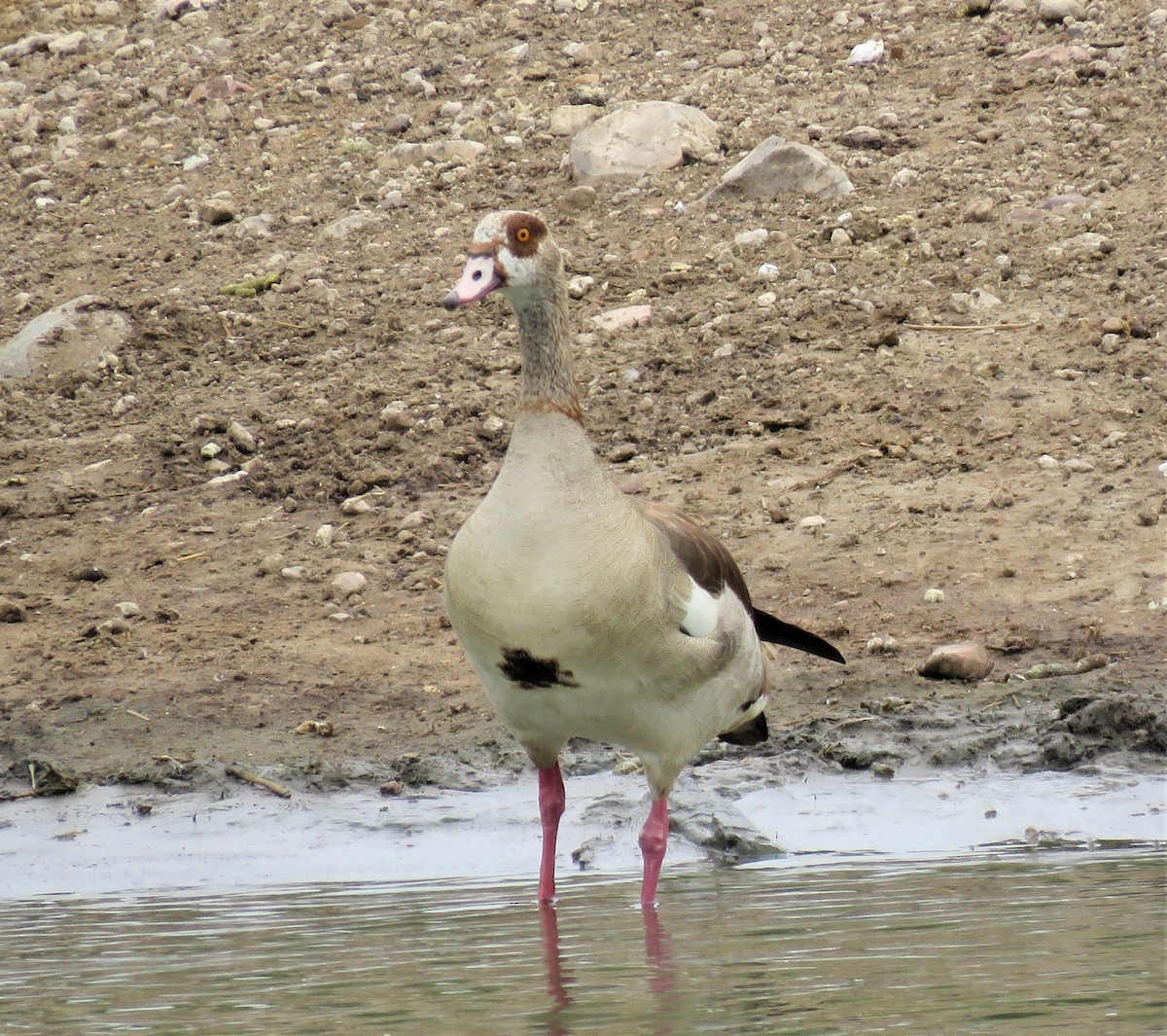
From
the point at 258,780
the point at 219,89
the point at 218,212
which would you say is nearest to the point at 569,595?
the point at 258,780

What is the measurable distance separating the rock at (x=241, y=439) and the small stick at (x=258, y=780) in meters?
2.95

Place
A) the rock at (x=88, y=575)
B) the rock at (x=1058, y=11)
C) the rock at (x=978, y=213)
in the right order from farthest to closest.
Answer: the rock at (x=1058, y=11), the rock at (x=978, y=213), the rock at (x=88, y=575)

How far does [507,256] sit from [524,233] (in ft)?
0.29

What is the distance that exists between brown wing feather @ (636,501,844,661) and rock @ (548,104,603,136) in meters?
6.57

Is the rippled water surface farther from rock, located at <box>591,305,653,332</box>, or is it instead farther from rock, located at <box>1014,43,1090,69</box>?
rock, located at <box>1014,43,1090,69</box>

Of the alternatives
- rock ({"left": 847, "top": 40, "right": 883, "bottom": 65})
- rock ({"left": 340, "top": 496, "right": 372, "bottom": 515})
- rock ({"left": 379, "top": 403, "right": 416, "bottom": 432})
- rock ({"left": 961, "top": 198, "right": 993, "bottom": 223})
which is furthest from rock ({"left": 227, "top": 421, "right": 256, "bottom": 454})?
rock ({"left": 847, "top": 40, "right": 883, "bottom": 65})

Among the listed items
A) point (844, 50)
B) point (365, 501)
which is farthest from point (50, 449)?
point (844, 50)

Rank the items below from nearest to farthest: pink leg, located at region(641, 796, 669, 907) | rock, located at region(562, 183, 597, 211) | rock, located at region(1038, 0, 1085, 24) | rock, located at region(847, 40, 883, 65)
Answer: pink leg, located at region(641, 796, 669, 907)
rock, located at region(562, 183, 597, 211)
rock, located at region(1038, 0, 1085, 24)
rock, located at region(847, 40, 883, 65)

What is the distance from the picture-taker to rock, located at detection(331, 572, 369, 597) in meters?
8.48

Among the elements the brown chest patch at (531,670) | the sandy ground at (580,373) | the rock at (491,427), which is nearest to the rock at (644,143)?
the sandy ground at (580,373)

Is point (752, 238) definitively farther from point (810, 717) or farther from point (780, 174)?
point (810, 717)

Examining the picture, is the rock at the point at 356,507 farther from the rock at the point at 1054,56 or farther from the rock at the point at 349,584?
the rock at the point at 1054,56

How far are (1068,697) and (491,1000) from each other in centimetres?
344

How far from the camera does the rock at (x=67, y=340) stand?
10672 millimetres
